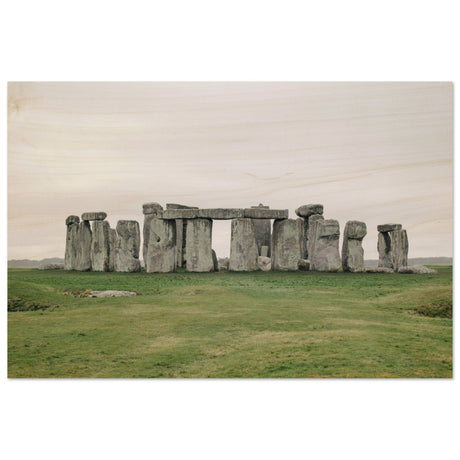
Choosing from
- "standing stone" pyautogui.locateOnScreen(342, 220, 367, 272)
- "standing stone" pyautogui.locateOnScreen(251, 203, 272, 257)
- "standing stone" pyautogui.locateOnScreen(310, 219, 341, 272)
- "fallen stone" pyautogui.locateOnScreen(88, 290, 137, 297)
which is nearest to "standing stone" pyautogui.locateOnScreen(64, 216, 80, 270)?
"fallen stone" pyautogui.locateOnScreen(88, 290, 137, 297)

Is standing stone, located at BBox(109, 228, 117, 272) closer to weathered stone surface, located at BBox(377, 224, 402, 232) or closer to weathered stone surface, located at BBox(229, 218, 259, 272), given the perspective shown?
weathered stone surface, located at BBox(229, 218, 259, 272)

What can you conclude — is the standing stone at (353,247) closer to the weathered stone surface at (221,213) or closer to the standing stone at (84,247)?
the weathered stone surface at (221,213)

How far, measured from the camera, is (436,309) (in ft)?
30.4

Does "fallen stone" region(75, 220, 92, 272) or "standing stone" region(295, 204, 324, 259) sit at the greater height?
"standing stone" region(295, 204, 324, 259)

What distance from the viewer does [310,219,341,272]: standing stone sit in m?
11.4

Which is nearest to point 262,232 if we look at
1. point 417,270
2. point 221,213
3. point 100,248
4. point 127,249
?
point 221,213

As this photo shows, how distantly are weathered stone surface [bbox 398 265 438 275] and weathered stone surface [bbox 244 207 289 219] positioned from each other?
2.39 m

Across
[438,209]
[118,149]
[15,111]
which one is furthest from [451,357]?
[15,111]

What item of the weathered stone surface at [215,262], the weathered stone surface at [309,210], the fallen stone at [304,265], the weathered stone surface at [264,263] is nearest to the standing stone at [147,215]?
the weathered stone surface at [215,262]

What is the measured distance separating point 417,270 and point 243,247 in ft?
11.1

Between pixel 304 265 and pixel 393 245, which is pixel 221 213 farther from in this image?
pixel 393 245

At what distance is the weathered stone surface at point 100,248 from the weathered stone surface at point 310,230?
3.90 m

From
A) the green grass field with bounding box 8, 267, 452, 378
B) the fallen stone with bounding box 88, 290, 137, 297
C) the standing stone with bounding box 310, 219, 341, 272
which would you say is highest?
the standing stone with bounding box 310, 219, 341, 272

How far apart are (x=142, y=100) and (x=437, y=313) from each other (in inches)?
228
